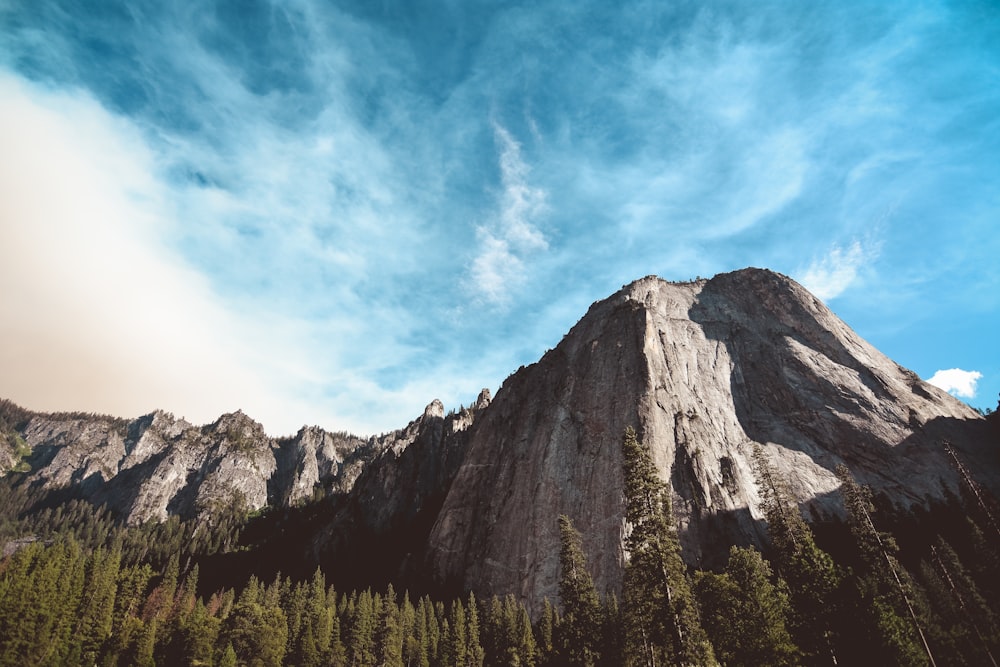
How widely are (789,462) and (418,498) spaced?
355 ft

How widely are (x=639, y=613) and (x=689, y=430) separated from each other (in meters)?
70.7

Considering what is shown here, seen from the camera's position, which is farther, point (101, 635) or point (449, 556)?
point (449, 556)

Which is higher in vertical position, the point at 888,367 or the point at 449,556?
the point at 888,367

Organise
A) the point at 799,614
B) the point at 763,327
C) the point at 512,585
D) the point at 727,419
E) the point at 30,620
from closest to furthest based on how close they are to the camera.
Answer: the point at 799,614
the point at 30,620
the point at 512,585
the point at 727,419
the point at 763,327

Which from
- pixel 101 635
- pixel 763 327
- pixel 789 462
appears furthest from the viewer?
pixel 763 327

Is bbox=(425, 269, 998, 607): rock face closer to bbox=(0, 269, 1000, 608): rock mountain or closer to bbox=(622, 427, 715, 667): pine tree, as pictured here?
bbox=(0, 269, 1000, 608): rock mountain

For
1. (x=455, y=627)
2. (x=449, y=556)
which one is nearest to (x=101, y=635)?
(x=455, y=627)

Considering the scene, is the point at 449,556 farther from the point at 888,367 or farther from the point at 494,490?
the point at 888,367

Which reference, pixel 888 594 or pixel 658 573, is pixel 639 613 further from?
pixel 888 594

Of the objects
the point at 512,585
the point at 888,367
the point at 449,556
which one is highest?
the point at 888,367

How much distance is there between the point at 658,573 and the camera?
2452cm

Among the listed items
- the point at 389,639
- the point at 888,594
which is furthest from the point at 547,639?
the point at 888,594

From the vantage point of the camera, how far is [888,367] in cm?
11031

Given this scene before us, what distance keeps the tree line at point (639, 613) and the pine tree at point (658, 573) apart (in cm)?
9
